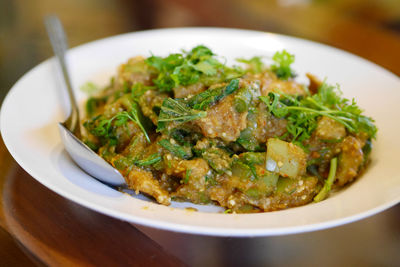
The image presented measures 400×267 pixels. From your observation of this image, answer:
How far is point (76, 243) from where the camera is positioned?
5.74 feet

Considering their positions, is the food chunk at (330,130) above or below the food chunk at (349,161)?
above

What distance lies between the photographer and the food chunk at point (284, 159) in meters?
2.11

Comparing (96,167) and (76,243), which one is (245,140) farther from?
(76,243)

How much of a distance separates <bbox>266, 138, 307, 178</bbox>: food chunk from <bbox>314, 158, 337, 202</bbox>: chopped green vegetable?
0.53 ft

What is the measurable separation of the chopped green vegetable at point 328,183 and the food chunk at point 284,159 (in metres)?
0.16

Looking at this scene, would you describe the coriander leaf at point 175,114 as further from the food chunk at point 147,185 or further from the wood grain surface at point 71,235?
the wood grain surface at point 71,235

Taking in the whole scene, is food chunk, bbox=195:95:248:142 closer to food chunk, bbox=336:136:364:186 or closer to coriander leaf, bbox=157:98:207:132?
coriander leaf, bbox=157:98:207:132

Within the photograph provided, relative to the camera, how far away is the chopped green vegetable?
84.0 inches

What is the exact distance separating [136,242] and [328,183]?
1.14 m

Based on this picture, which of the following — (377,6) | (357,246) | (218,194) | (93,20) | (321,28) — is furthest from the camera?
(377,6)

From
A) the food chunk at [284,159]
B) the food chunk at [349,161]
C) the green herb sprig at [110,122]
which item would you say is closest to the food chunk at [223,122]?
the food chunk at [284,159]

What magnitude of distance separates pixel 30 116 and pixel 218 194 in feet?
4.21

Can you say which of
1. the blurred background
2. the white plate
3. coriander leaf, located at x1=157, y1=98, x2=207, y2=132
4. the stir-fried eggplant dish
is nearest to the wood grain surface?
the white plate

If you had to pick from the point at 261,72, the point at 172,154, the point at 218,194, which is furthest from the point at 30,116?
the point at 261,72
